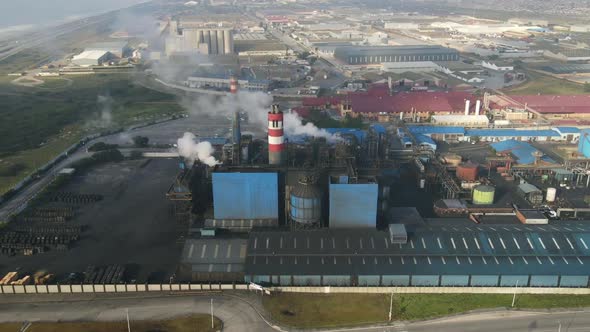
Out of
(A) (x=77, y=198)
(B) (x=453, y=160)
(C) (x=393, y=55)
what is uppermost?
(C) (x=393, y=55)

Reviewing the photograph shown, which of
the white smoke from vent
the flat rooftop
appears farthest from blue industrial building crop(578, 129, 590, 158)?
the white smoke from vent

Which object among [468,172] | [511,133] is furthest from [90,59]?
[468,172]

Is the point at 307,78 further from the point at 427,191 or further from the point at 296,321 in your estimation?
the point at 296,321

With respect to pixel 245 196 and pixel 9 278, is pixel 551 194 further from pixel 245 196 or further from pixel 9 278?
pixel 9 278

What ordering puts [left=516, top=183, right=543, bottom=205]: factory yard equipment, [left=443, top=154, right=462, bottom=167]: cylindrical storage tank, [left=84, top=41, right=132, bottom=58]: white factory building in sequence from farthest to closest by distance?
[left=84, top=41, right=132, bottom=58]: white factory building, [left=443, top=154, right=462, bottom=167]: cylindrical storage tank, [left=516, top=183, right=543, bottom=205]: factory yard equipment

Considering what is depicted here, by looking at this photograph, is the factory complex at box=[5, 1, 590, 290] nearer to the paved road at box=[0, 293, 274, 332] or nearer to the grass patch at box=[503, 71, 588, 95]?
the paved road at box=[0, 293, 274, 332]

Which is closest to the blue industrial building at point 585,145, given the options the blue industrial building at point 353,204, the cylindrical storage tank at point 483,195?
the cylindrical storage tank at point 483,195
